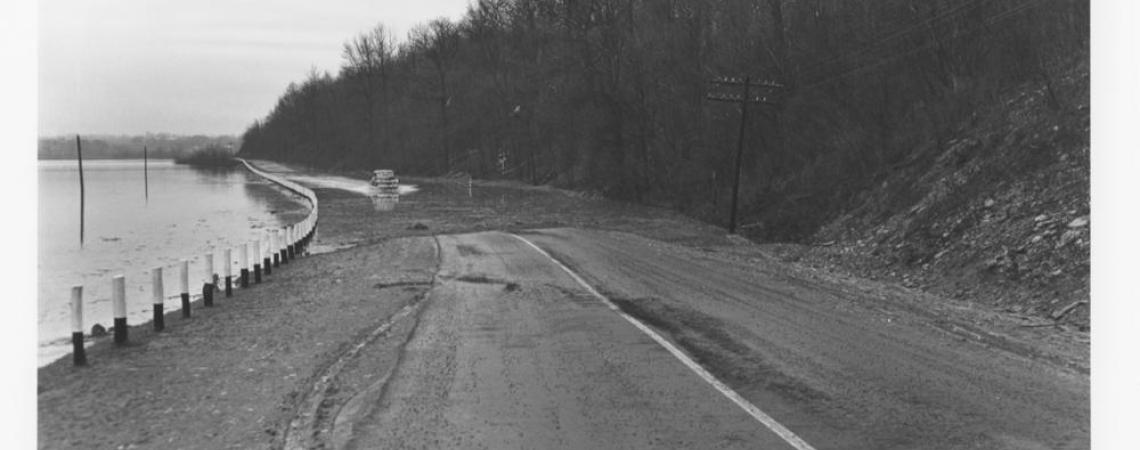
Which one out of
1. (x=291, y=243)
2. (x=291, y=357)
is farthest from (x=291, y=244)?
(x=291, y=357)

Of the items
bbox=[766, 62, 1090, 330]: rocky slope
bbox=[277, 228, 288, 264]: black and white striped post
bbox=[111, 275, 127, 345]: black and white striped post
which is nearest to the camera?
bbox=[111, 275, 127, 345]: black and white striped post

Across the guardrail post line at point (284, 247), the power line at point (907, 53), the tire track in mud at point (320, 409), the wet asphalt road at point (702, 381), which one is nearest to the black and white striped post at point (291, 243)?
the guardrail post line at point (284, 247)

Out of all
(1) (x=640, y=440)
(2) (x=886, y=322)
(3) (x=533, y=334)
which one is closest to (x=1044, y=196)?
(2) (x=886, y=322)

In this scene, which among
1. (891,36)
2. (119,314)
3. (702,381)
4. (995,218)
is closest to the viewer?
(702,381)

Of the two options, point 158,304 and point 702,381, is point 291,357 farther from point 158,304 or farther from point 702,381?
point 702,381

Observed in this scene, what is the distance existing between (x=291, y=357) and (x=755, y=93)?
1177 inches

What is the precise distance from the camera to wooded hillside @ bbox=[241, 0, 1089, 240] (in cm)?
2588

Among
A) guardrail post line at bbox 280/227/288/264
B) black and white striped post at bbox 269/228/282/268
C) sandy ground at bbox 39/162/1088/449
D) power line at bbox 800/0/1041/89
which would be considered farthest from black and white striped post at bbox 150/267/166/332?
power line at bbox 800/0/1041/89

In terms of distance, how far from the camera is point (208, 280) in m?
14.3

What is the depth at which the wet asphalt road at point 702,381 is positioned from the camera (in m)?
6.25

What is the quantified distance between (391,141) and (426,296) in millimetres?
107425

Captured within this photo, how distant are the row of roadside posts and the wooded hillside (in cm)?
1541

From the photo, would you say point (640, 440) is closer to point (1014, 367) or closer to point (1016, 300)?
point (1014, 367)

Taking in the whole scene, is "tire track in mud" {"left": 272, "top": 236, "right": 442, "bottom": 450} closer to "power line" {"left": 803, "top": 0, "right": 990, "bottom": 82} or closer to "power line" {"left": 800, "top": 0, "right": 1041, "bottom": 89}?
"power line" {"left": 800, "top": 0, "right": 1041, "bottom": 89}
